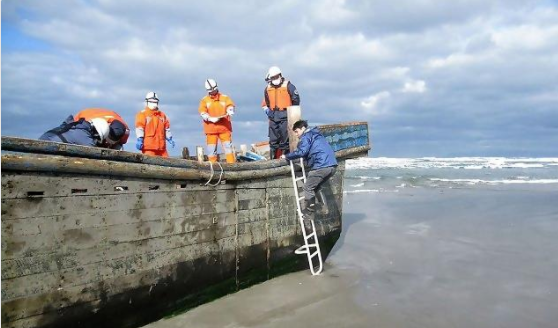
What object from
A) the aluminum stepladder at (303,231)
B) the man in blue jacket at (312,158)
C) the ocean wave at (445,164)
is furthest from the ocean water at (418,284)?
the ocean wave at (445,164)

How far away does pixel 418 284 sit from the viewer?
709 centimetres

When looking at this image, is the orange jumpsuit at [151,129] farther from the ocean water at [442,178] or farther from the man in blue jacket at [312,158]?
the ocean water at [442,178]

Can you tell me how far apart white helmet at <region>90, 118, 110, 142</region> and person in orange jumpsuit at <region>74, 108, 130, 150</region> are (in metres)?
0.05

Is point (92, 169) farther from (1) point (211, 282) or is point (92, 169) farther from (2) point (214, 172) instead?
(1) point (211, 282)

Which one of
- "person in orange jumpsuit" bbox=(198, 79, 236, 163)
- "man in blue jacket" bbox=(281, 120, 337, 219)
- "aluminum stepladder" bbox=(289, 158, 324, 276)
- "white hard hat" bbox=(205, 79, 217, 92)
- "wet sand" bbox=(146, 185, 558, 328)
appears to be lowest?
"wet sand" bbox=(146, 185, 558, 328)

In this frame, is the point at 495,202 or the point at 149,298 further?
the point at 495,202

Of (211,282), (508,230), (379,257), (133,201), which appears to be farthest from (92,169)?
(508,230)

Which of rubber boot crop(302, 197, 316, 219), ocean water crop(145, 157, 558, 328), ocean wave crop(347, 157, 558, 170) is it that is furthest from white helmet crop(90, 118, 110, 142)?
ocean wave crop(347, 157, 558, 170)

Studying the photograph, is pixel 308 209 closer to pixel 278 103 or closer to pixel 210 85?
pixel 278 103

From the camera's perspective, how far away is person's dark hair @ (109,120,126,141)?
18.7 ft

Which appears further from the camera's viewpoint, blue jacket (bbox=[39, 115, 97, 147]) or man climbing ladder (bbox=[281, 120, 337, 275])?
man climbing ladder (bbox=[281, 120, 337, 275])

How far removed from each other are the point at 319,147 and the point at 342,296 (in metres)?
2.39

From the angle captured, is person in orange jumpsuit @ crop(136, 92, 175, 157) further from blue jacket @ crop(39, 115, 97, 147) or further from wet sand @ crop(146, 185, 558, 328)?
wet sand @ crop(146, 185, 558, 328)

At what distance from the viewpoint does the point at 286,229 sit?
753 centimetres
